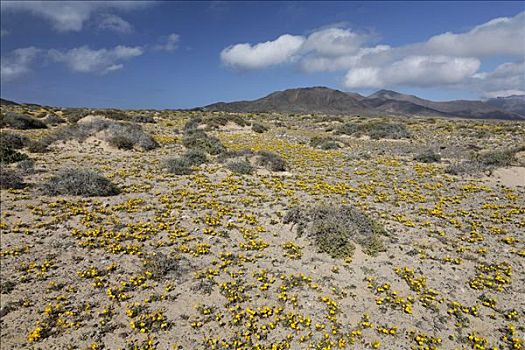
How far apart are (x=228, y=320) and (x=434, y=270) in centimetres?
473

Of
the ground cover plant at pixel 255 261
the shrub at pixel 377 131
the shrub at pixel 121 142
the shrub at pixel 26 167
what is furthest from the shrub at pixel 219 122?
the shrub at pixel 26 167

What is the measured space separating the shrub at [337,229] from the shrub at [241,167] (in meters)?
5.04

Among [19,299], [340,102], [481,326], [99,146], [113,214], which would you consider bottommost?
[481,326]

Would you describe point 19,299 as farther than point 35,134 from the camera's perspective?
No

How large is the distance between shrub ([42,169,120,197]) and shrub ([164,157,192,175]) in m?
2.99

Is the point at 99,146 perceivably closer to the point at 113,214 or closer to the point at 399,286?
the point at 113,214

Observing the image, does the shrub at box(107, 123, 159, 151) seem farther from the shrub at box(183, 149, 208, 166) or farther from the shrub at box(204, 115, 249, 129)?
the shrub at box(204, 115, 249, 129)

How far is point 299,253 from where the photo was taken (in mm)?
7566

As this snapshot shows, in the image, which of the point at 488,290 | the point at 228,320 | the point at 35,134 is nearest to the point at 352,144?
the point at 488,290

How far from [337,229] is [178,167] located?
8.36m

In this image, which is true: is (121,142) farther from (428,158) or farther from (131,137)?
(428,158)

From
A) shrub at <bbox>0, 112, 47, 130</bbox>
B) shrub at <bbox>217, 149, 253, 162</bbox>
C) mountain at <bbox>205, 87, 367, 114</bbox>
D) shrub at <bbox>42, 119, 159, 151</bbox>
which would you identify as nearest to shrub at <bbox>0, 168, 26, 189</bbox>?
shrub at <bbox>42, 119, 159, 151</bbox>

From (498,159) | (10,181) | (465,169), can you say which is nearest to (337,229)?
(465,169)

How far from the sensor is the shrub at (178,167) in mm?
13725
